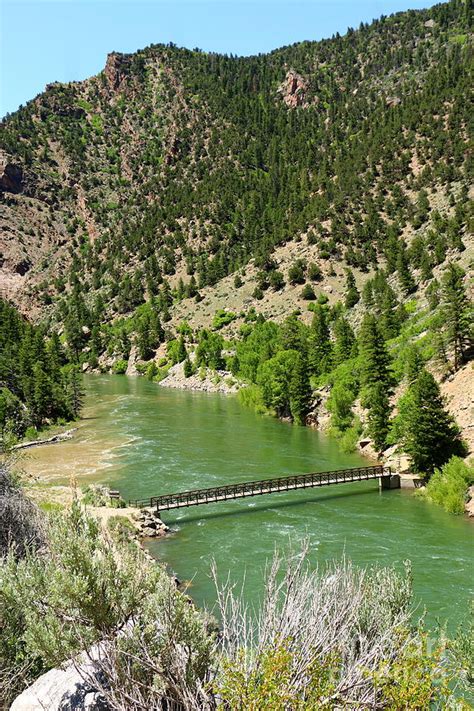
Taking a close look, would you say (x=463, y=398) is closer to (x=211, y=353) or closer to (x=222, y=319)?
(x=211, y=353)

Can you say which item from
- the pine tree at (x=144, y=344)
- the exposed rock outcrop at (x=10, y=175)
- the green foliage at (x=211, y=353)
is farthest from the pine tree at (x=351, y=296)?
the exposed rock outcrop at (x=10, y=175)

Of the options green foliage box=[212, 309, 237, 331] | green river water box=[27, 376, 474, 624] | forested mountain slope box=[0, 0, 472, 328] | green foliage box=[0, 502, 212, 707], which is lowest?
green river water box=[27, 376, 474, 624]

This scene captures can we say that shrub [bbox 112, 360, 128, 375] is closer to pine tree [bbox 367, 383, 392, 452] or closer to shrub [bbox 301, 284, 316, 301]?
shrub [bbox 301, 284, 316, 301]

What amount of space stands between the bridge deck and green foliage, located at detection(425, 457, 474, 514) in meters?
3.48

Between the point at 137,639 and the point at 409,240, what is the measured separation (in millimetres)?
100860

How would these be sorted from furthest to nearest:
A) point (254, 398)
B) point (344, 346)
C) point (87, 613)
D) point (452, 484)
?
1. point (254, 398)
2. point (344, 346)
3. point (452, 484)
4. point (87, 613)

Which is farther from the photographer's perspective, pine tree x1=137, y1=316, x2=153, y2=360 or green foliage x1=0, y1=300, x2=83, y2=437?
pine tree x1=137, y1=316, x2=153, y2=360

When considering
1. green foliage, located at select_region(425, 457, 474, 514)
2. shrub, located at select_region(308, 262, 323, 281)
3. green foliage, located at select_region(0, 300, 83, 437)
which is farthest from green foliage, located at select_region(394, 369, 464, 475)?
shrub, located at select_region(308, 262, 323, 281)

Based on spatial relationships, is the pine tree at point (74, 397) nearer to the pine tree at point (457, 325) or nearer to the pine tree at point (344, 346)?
the pine tree at point (344, 346)

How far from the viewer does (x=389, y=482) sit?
40.0m

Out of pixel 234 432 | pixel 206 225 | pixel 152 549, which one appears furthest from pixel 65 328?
pixel 152 549

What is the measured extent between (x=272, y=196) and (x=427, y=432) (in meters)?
128

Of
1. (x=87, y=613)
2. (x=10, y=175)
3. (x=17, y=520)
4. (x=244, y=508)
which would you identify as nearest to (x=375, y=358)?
(x=244, y=508)

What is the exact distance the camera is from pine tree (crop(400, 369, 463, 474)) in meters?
40.1
